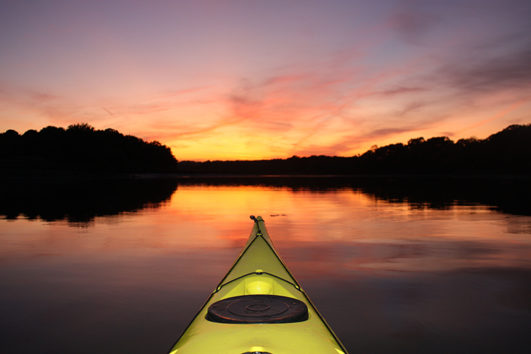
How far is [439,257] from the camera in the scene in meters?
9.90

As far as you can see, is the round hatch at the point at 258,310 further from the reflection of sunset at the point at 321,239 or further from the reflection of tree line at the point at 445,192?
the reflection of tree line at the point at 445,192

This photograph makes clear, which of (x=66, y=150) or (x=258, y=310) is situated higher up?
(x=66, y=150)

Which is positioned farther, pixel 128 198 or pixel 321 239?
pixel 128 198

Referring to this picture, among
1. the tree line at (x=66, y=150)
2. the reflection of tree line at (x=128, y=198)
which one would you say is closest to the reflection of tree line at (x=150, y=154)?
the tree line at (x=66, y=150)

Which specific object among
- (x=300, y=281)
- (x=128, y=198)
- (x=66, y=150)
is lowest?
(x=300, y=281)

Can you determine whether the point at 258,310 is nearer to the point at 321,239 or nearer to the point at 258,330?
the point at 258,330

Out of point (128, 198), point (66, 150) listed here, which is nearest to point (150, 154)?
point (66, 150)

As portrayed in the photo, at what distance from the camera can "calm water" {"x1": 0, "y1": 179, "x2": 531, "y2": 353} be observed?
16.7ft

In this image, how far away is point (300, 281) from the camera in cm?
772

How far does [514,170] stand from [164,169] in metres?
138

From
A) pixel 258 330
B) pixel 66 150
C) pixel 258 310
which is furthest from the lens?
pixel 66 150

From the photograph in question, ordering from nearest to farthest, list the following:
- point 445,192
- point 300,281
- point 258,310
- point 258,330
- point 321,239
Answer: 1. point 258,330
2. point 258,310
3. point 300,281
4. point 321,239
5. point 445,192

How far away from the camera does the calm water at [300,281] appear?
5.10 metres

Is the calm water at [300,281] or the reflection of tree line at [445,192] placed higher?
the reflection of tree line at [445,192]
